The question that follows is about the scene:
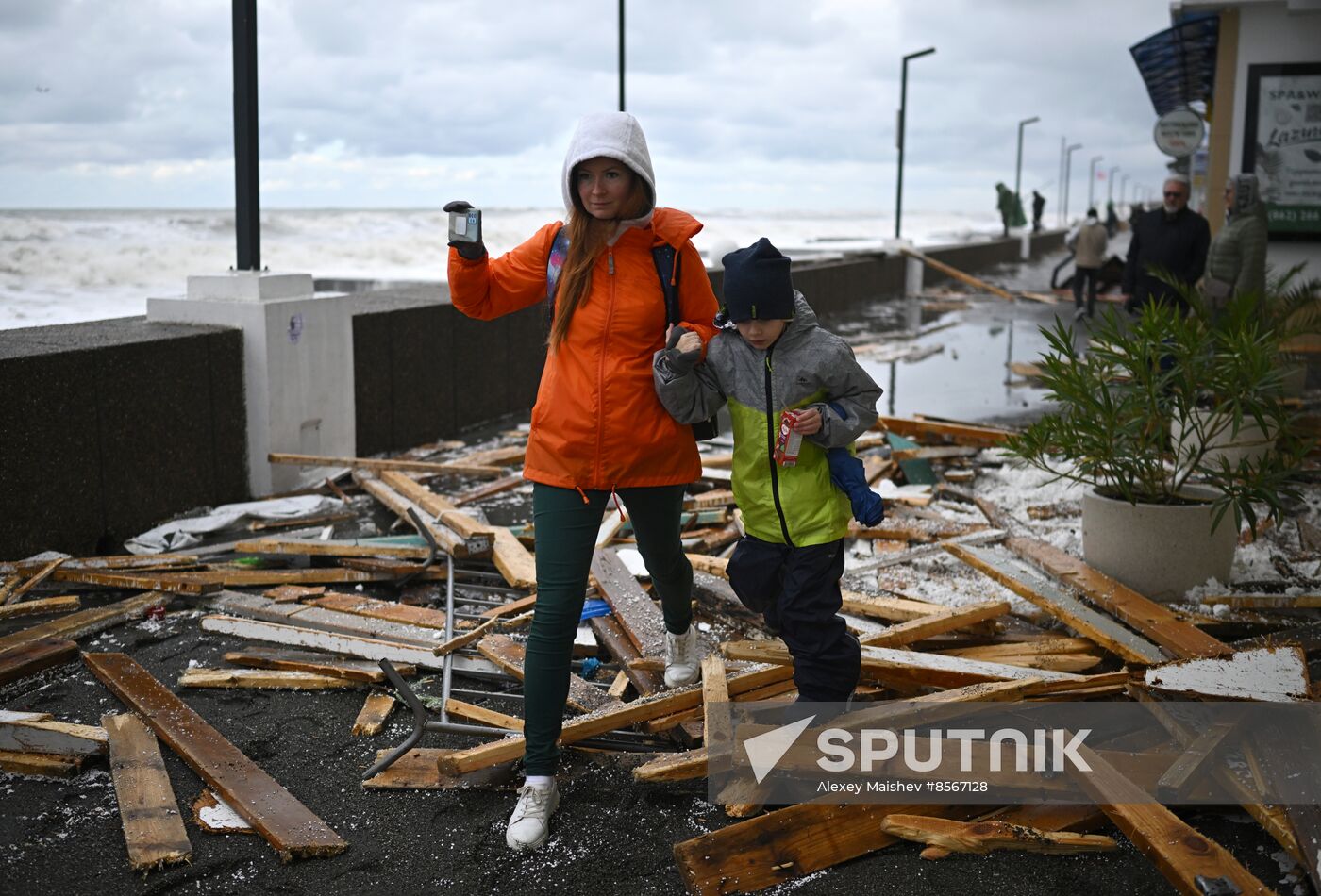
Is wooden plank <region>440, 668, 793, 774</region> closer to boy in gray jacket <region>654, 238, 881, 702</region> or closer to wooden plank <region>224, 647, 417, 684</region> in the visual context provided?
boy in gray jacket <region>654, 238, 881, 702</region>

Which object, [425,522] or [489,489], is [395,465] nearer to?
[489,489]

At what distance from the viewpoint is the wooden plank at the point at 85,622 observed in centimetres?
531

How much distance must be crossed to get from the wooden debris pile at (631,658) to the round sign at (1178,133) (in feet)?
41.4

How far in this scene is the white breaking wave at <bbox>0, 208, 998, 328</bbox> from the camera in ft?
145

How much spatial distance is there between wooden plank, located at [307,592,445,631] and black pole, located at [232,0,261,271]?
328 cm

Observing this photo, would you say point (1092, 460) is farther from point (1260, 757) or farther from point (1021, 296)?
point (1021, 296)

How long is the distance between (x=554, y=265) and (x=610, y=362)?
386 millimetres

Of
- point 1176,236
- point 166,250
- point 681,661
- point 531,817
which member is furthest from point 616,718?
point 166,250

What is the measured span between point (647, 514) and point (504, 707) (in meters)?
1.15

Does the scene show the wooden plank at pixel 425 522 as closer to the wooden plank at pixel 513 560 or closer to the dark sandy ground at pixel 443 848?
the wooden plank at pixel 513 560

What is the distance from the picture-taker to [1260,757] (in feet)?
13.1

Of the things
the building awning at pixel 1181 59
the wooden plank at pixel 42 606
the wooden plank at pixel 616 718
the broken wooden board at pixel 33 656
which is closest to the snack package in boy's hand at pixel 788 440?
the wooden plank at pixel 616 718

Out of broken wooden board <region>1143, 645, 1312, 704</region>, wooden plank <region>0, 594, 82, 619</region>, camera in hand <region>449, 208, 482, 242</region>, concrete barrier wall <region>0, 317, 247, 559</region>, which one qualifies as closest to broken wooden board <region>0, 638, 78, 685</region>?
wooden plank <region>0, 594, 82, 619</region>

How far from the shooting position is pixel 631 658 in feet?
16.5
